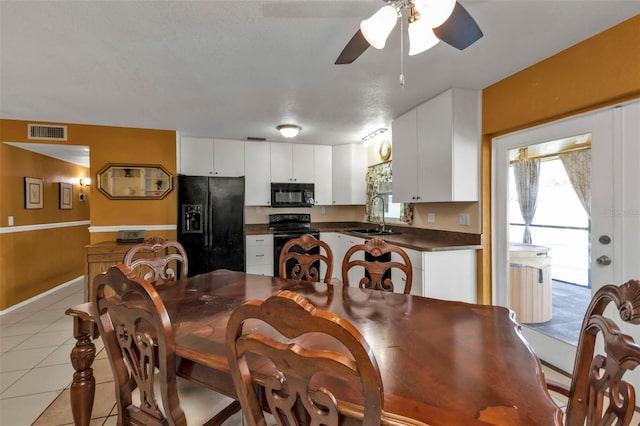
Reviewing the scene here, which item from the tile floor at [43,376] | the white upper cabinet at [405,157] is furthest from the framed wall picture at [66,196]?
the white upper cabinet at [405,157]

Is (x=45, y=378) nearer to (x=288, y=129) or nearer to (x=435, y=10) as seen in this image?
(x=288, y=129)

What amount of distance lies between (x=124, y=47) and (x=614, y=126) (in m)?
3.23

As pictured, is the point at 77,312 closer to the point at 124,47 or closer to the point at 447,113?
the point at 124,47

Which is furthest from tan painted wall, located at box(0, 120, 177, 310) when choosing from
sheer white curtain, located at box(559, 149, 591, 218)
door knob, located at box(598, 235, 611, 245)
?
door knob, located at box(598, 235, 611, 245)

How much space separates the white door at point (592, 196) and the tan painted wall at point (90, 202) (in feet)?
12.8

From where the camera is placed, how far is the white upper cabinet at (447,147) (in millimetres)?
2725

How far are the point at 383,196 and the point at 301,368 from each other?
4.10 m

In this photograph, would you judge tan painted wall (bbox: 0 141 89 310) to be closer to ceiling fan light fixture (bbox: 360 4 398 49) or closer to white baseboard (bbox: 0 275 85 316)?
white baseboard (bbox: 0 275 85 316)

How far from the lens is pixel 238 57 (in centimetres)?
214

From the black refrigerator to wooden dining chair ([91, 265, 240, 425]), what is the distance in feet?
9.07

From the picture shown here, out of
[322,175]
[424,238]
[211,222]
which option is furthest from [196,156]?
[424,238]

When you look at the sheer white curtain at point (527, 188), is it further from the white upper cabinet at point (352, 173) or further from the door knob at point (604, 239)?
the white upper cabinet at point (352, 173)

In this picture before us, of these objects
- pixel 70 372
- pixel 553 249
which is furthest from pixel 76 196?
pixel 553 249

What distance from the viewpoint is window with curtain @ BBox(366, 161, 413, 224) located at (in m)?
4.05
